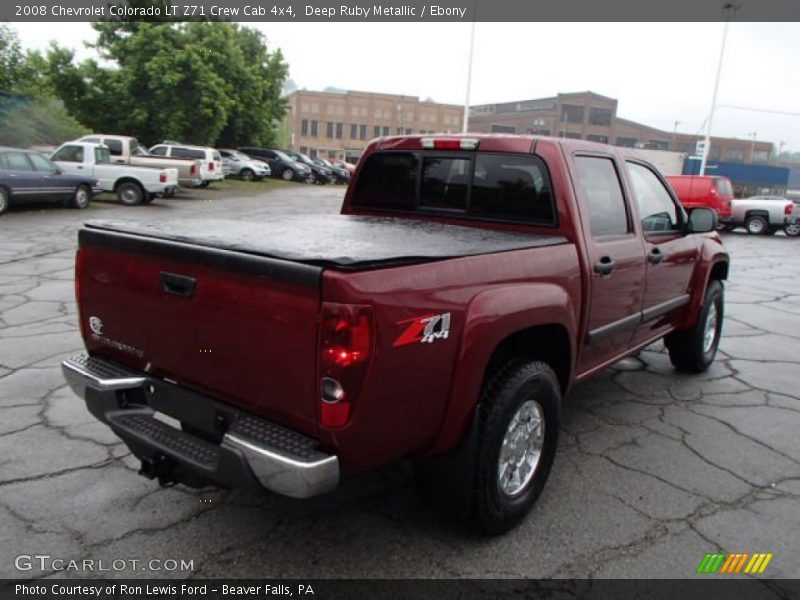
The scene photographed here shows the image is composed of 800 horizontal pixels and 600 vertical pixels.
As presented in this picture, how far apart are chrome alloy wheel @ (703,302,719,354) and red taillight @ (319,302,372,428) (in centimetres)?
425

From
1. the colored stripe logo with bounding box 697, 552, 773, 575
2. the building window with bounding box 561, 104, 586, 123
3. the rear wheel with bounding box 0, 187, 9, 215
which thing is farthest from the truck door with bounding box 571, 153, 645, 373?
the building window with bounding box 561, 104, 586, 123

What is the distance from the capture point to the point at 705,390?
511cm

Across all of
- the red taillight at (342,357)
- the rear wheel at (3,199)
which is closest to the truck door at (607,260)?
the red taillight at (342,357)

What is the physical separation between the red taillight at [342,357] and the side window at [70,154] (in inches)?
A: 714

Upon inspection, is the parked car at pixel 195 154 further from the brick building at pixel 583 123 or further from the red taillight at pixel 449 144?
the brick building at pixel 583 123

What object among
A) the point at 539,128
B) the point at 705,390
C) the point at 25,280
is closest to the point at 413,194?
→ the point at 705,390

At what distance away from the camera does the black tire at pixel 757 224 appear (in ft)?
71.1

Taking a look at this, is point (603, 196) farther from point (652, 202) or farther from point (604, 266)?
point (652, 202)

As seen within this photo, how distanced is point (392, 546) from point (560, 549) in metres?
0.78

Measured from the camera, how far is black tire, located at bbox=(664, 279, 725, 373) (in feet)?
17.1

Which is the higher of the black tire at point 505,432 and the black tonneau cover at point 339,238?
the black tonneau cover at point 339,238

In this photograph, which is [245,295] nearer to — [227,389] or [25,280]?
[227,389]

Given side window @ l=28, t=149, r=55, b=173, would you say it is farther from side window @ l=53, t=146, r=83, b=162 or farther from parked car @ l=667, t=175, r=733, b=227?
parked car @ l=667, t=175, r=733, b=227

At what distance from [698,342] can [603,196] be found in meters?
2.24
